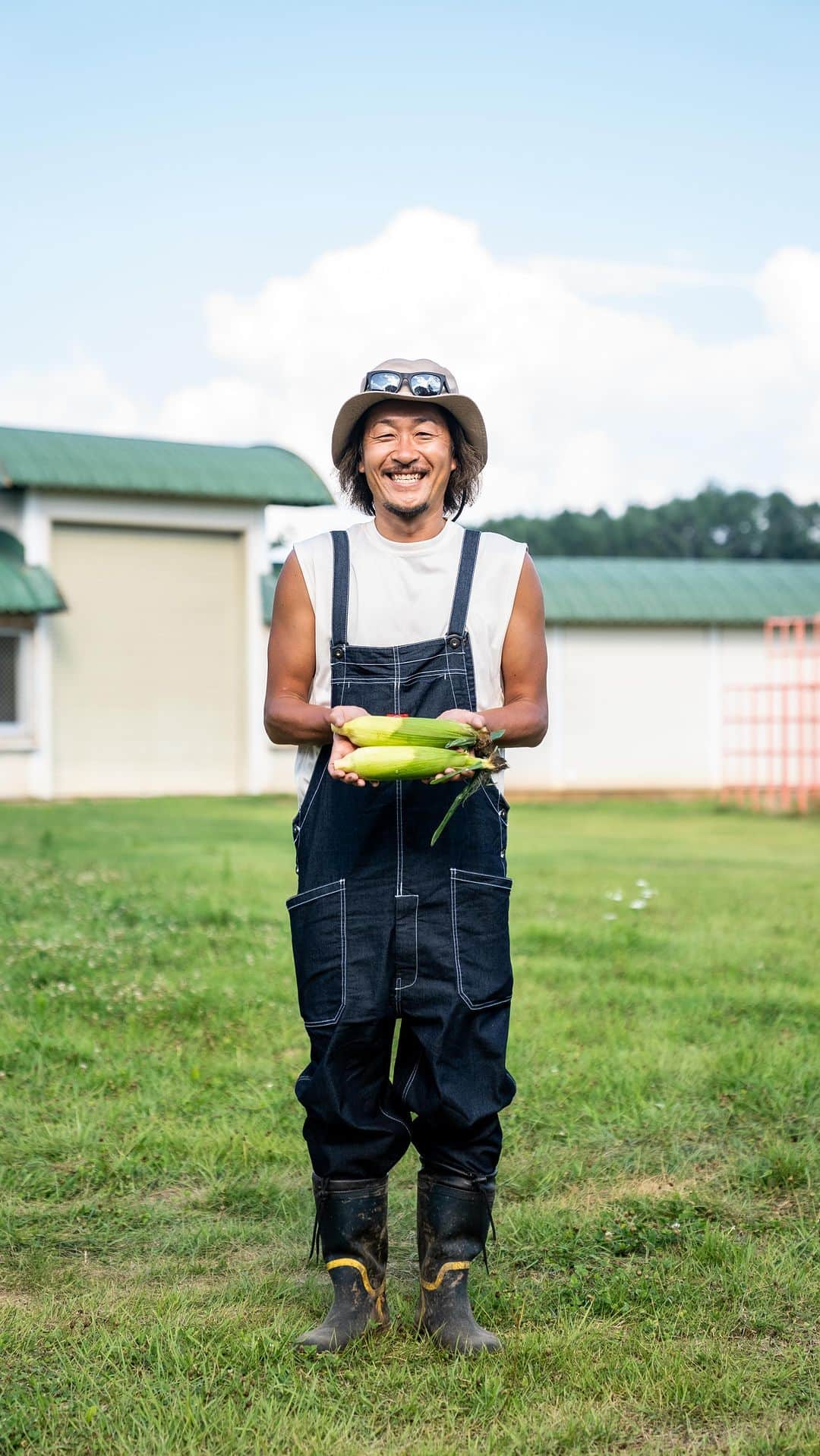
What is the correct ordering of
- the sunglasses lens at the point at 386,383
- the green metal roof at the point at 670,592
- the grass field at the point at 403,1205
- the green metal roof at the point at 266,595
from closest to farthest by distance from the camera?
the grass field at the point at 403,1205 → the sunglasses lens at the point at 386,383 → the green metal roof at the point at 266,595 → the green metal roof at the point at 670,592

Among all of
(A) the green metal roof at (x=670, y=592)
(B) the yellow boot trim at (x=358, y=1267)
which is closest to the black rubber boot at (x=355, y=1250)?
(B) the yellow boot trim at (x=358, y=1267)

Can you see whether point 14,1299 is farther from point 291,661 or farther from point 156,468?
point 156,468

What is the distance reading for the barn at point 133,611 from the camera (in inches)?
839

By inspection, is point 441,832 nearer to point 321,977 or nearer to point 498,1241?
point 321,977

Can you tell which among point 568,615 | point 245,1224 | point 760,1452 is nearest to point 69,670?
point 568,615

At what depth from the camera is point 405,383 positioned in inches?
137

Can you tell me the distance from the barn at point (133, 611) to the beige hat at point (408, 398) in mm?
17619

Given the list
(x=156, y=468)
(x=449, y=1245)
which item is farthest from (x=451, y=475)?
(x=156, y=468)

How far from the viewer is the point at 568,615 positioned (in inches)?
995

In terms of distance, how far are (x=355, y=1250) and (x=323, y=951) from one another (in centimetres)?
68

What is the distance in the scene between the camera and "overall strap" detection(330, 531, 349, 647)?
3.42 m

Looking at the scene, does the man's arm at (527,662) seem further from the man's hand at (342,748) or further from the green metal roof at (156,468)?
the green metal roof at (156,468)

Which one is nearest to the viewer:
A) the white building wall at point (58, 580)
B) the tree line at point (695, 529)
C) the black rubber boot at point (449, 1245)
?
the black rubber boot at point (449, 1245)

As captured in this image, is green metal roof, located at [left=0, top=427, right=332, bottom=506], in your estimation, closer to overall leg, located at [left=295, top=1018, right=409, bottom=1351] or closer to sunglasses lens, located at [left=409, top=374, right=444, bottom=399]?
sunglasses lens, located at [left=409, top=374, right=444, bottom=399]
